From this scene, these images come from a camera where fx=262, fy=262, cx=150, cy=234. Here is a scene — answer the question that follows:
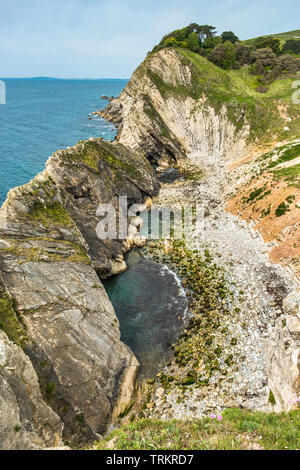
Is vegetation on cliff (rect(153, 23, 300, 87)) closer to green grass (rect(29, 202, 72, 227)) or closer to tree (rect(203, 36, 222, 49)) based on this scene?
tree (rect(203, 36, 222, 49))

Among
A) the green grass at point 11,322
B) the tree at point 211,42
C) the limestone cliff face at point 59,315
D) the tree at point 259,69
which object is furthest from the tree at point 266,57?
the green grass at point 11,322

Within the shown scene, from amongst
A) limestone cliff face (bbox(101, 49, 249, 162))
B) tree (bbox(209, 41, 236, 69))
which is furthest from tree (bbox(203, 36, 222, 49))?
limestone cliff face (bbox(101, 49, 249, 162))

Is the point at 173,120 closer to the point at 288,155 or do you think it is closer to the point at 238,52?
the point at 288,155

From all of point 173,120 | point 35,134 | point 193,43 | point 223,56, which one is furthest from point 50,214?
point 193,43

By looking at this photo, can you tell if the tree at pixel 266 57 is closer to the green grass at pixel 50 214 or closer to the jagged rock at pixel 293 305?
the green grass at pixel 50 214
